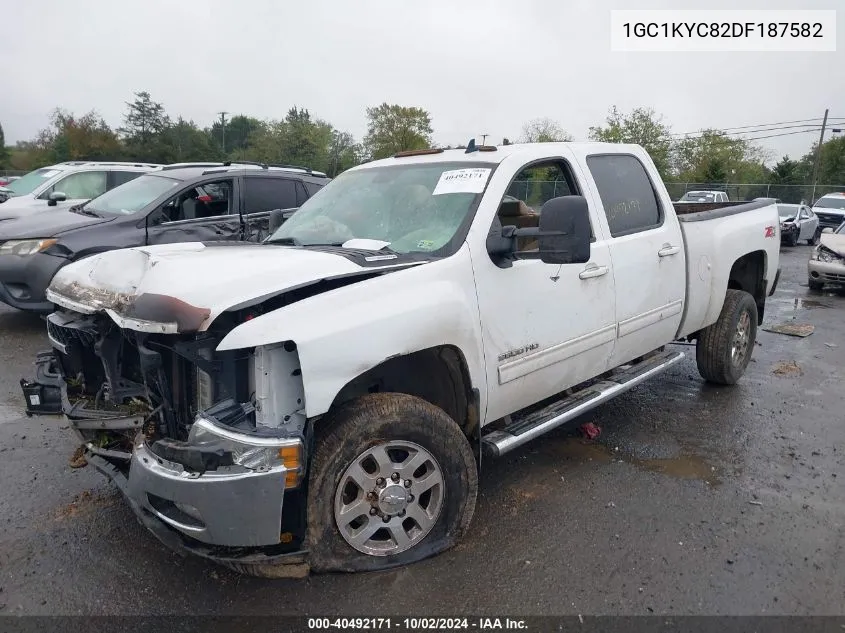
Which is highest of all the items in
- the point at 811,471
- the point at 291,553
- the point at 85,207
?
the point at 85,207

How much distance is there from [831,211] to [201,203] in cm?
2409

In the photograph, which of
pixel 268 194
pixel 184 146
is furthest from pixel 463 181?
pixel 184 146

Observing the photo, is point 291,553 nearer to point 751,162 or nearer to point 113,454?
point 113,454

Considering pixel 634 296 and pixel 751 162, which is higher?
pixel 751 162

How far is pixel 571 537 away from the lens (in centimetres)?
328

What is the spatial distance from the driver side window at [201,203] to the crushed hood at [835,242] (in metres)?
10.1

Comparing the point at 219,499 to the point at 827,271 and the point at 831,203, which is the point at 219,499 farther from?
the point at 831,203

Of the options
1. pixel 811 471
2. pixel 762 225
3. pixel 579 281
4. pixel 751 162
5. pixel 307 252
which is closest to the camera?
pixel 307 252

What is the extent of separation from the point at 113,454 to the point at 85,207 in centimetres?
569

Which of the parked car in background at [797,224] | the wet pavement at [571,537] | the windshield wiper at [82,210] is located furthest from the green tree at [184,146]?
the wet pavement at [571,537]

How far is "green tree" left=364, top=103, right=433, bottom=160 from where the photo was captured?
48.7 metres

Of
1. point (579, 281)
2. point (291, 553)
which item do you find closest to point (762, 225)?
point (579, 281)

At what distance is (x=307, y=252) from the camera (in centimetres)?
310

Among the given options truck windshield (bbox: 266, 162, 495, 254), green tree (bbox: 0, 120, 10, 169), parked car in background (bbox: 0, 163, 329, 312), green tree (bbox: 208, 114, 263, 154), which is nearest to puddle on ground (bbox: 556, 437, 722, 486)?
truck windshield (bbox: 266, 162, 495, 254)
